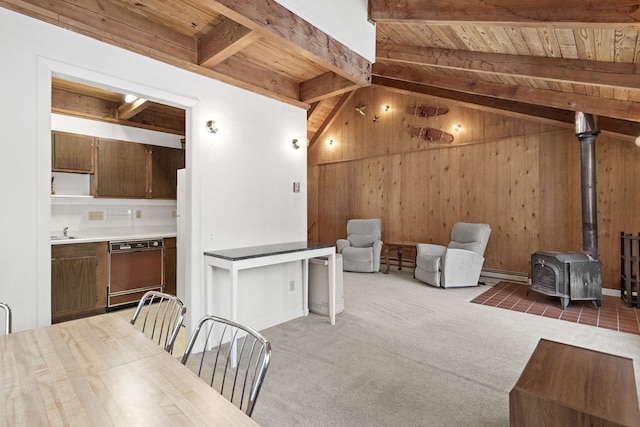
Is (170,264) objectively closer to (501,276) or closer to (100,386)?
(100,386)

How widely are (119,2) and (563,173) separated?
5.80 m

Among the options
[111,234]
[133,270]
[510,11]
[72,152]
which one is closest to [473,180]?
[510,11]

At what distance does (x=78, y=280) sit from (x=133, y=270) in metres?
0.57

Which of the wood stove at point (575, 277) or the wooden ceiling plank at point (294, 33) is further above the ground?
the wooden ceiling plank at point (294, 33)

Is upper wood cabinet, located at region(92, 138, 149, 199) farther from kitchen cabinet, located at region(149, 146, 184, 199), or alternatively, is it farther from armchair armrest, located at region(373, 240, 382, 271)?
armchair armrest, located at region(373, 240, 382, 271)

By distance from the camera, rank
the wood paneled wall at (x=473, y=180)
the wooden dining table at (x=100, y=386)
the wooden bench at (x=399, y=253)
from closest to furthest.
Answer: the wooden dining table at (x=100, y=386) → the wood paneled wall at (x=473, y=180) → the wooden bench at (x=399, y=253)

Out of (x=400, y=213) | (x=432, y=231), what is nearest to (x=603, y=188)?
(x=432, y=231)

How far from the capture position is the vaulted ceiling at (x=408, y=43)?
2.22m

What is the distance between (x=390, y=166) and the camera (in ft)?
22.8

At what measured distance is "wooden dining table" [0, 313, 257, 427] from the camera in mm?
860

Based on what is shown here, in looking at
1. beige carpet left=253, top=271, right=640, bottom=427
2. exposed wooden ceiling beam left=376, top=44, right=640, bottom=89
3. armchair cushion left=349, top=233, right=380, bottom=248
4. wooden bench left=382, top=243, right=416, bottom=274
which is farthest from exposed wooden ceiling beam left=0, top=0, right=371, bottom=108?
armchair cushion left=349, top=233, right=380, bottom=248

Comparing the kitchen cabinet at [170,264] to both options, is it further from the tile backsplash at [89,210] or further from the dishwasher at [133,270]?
the tile backsplash at [89,210]

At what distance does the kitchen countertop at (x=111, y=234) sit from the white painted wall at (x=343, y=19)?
3095 mm

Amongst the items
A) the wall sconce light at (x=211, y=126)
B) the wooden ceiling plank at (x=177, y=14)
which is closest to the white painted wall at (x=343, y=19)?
the wooden ceiling plank at (x=177, y=14)
